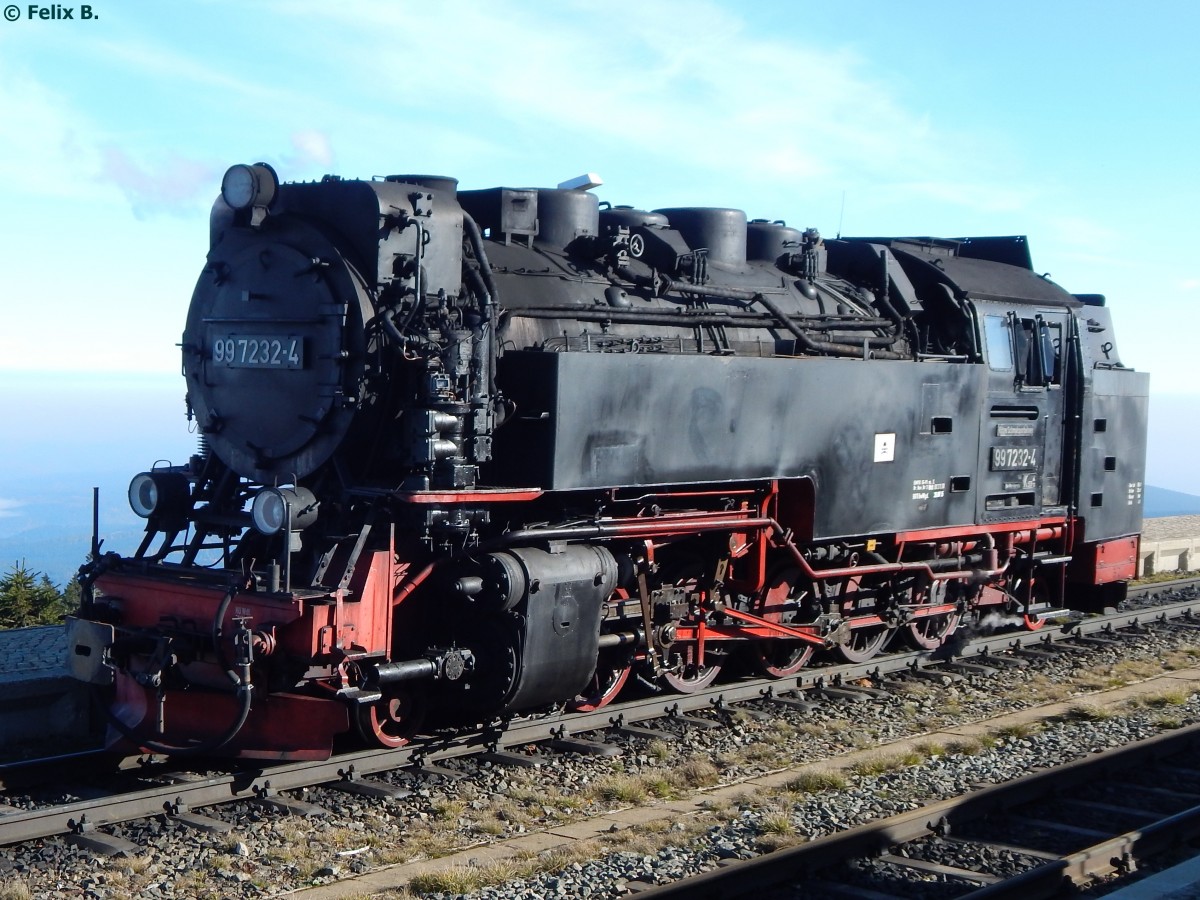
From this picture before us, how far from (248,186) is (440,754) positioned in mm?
3589

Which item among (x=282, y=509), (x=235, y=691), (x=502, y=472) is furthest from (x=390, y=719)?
(x=502, y=472)

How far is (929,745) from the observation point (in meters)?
8.06

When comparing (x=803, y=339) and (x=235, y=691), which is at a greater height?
(x=803, y=339)

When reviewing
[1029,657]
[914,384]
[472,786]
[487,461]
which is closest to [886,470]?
[914,384]

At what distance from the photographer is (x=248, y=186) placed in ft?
25.6

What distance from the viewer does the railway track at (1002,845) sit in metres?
5.47

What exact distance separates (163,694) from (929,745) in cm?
461

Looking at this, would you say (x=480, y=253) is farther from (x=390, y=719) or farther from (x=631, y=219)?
(x=390, y=719)

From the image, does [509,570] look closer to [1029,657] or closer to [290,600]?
[290,600]

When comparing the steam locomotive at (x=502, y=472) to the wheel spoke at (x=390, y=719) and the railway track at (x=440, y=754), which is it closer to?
the wheel spoke at (x=390, y=719)

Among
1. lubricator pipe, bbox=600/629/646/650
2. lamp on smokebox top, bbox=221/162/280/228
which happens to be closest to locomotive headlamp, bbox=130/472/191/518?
lamp on smokebox top, bbox=221/162/280/228

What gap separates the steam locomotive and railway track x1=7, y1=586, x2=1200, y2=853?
186mm

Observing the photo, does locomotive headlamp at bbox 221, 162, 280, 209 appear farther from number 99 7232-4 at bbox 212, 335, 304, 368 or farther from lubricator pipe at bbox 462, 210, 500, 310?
lubricator pipe at bbox 462, 210, 500, 310

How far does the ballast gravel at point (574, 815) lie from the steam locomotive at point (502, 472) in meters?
0.56
